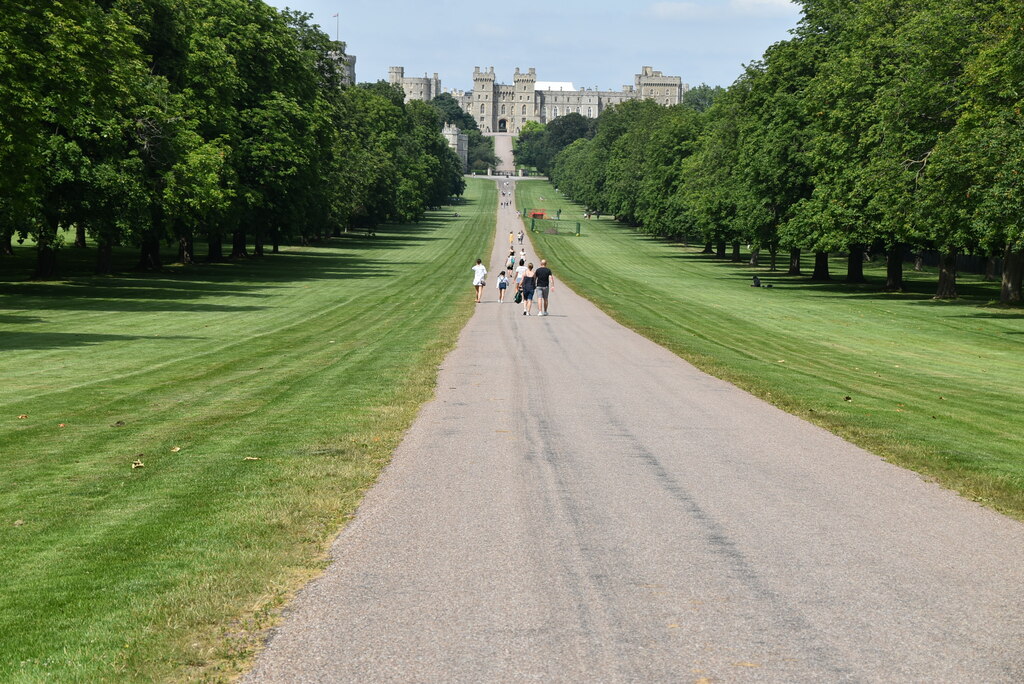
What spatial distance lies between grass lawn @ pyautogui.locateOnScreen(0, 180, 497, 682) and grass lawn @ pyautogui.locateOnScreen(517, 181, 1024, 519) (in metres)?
5.86

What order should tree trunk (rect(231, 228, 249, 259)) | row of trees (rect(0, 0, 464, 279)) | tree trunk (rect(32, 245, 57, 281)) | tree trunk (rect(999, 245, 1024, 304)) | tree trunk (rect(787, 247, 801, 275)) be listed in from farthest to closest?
tree trunk (rect(787, 247, 801, 275)) → tree trunk (rect(231, 228, 249, 259)) → tree trunk (rect(32, 245, 57, 281)) → tree trunk (rect(999, 245, 1024, 304)) → row of trees (rect(0, 0, 464, 279))

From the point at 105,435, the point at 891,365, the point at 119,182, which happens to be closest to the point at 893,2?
the point at 891,365

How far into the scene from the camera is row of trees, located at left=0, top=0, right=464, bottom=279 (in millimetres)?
36375

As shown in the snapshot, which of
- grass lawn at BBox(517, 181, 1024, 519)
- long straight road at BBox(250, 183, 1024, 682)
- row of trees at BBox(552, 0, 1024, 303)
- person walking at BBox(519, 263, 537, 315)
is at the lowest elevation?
grass lawn at BBox(517, 181, 1024, 519)

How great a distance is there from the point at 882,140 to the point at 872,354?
2370cm

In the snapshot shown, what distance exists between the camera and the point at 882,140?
50.1 m

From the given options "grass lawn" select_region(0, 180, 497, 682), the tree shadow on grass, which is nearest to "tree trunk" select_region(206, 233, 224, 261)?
"grass lawn" select_region(0, 180, 497, 682)

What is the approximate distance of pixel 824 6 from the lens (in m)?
61.3

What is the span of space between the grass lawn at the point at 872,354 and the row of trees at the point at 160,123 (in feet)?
58.2

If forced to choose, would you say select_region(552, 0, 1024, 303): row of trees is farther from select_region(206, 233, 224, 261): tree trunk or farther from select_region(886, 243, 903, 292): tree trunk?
select_region(206, 233, 224, 261): tree trunk

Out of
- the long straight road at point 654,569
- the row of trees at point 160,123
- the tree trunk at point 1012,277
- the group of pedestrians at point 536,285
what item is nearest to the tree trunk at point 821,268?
the tree trunk at point 1012,277

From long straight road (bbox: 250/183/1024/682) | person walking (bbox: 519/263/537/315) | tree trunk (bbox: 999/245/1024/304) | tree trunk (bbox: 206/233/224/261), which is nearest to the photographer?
long straight road (bbox: 250/183/1024/682)

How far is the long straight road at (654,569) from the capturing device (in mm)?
6195

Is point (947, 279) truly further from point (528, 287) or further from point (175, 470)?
point (175, 470)
